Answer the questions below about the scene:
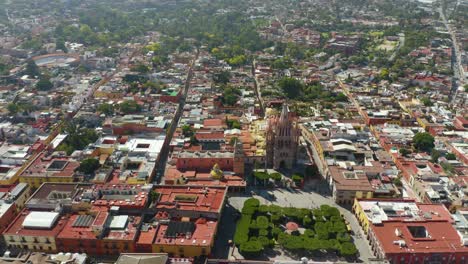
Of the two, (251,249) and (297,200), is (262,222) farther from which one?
(297,200)

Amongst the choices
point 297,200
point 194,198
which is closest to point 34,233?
point 194,198

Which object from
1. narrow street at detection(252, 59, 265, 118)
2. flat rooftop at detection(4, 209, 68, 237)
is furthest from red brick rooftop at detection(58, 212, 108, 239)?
narrow street at detection(252, 59, 265, 118)

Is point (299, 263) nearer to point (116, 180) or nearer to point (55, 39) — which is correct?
point (116, 180)

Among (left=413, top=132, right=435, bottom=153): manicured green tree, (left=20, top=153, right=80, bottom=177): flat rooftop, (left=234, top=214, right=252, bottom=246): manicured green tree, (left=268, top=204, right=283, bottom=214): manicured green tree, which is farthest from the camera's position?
(left=413, top=132, right=435, bottom=153): manicured green tree

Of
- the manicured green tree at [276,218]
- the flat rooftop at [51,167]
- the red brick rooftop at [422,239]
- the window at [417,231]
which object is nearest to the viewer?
the red brick rooftop at [422,239]

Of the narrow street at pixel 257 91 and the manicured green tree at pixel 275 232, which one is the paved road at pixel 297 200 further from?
the narrow street at pixel 257 91

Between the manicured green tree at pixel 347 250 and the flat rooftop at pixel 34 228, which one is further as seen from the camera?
the manicured green tree at pixel 347 250

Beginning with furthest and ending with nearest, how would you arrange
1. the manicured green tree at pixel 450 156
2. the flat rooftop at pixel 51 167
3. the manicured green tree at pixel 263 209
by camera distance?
1. the manicured green tree at pixel 450 156
2. the flat rooftop at pixel 51 167
3. the manicured green tree at pixel 263 209

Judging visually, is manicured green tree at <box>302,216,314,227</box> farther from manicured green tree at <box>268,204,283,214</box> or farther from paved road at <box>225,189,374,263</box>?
paved road at <box>225,189,374,263</box>

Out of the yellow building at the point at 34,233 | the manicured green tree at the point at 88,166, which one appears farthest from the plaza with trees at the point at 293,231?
the manicured green tree at the point at 88,166
